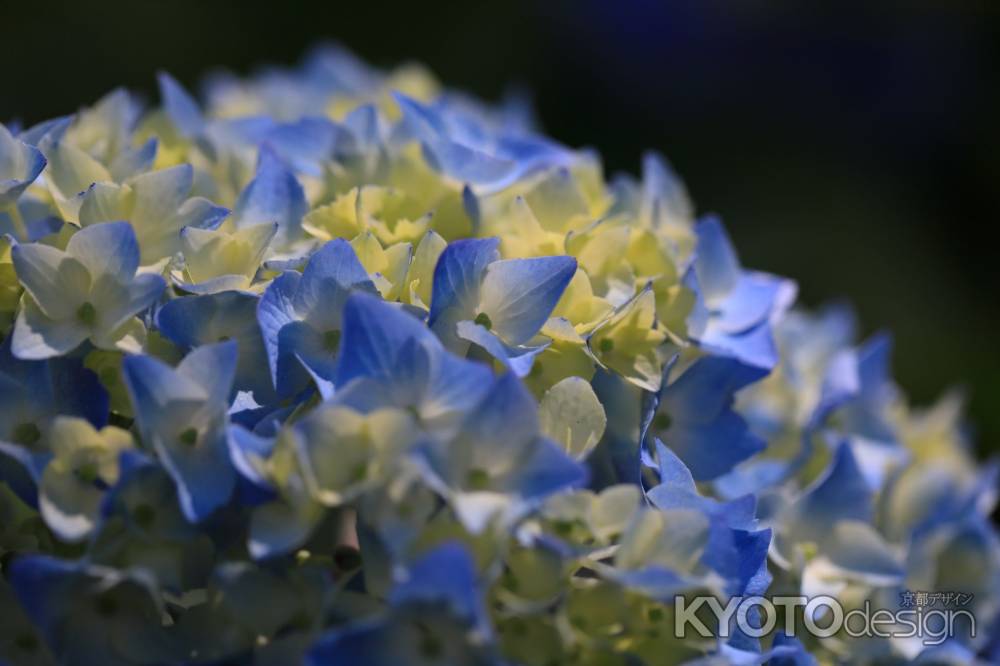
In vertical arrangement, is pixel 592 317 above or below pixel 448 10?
above

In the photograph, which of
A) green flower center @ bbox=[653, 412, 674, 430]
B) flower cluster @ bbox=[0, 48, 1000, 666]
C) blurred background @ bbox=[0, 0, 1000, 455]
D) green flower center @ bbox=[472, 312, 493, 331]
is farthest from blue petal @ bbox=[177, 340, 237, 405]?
blurred background @ bbox=[0, 0, 1000, 455]

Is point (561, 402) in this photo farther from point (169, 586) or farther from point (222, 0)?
point (222, 0)

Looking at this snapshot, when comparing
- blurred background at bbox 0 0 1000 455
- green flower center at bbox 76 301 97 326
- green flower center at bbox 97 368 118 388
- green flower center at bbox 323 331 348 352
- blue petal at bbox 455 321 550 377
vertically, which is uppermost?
blue petal at bbox 455 321 550 377

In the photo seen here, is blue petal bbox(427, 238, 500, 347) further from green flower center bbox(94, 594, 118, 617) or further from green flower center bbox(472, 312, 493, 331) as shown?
green flower center bbox(94, 594, 118, 617)

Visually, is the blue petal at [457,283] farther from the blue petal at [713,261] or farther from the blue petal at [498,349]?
the blue petal at [713,261]

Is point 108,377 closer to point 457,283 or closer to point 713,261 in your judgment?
point 457,283

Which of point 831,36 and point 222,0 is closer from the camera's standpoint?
point 222,0

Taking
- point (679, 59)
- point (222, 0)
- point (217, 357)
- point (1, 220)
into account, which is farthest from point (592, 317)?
point (679, 59)
